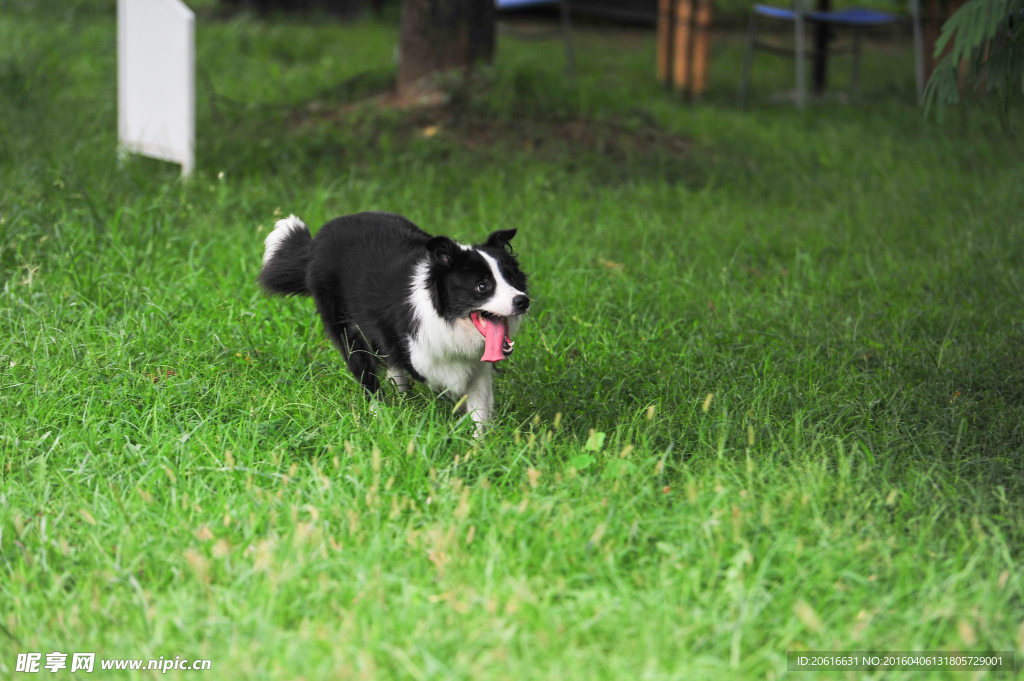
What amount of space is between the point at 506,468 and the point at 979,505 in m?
1.34

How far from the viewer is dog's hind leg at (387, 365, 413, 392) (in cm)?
326

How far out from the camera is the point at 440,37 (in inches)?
265

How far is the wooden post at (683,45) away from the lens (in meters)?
9.64

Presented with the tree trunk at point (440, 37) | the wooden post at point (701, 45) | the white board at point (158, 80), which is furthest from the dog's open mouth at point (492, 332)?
the wooden post at point (701, 45)

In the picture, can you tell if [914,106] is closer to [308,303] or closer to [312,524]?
[308,303]

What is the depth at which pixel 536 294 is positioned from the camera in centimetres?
438

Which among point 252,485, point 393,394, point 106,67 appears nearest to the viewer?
point 252,485

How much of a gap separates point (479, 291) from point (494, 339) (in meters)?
0.16

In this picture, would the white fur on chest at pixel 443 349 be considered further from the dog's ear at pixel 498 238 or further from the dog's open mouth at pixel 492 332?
the dog's ear at pixel 498 238

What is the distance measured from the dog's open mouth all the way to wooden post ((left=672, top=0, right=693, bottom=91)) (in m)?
7.60

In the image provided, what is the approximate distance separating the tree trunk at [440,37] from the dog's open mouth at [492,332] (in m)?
4.38

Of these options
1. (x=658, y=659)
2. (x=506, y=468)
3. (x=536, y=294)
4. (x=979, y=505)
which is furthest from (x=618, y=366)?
(x=658, y=659)

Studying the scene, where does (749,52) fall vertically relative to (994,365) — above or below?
above

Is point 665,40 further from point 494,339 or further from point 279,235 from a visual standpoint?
point 494,339
